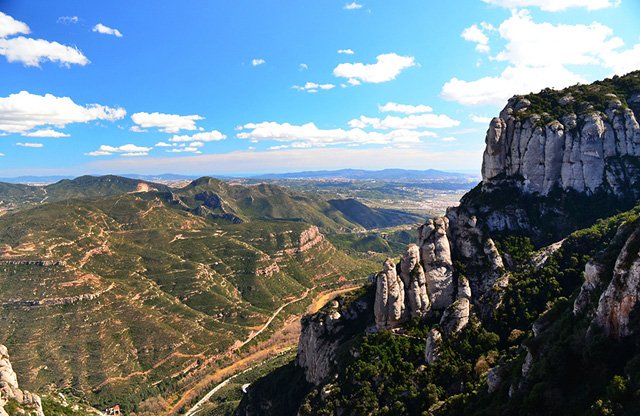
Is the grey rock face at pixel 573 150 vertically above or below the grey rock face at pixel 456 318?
above

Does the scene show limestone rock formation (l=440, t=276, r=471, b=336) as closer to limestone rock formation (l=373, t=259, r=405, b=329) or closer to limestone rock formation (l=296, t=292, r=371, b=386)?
limestone rock formation (l=373, t=259, r=405, b=329)

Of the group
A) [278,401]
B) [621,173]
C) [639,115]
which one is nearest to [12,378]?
[278,401]

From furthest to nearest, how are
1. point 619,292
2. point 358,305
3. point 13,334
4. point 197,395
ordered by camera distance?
point 13,334 → point 197,395 → point 358,305 → point 619,292

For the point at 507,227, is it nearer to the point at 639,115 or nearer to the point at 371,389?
the point at 639,115

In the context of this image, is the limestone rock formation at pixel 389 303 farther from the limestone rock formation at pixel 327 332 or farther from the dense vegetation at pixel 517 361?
the limestone rock formation at pixel 327 332

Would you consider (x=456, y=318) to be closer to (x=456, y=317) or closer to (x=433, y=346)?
(x=456, y=317)

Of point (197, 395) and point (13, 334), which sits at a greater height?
point (13, 334)

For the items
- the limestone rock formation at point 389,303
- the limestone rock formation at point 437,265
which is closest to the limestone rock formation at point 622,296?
the limestone rock formation at point 437,265
